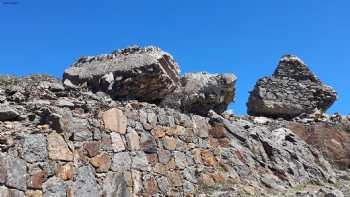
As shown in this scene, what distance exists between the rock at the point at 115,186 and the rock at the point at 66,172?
0.73 metres

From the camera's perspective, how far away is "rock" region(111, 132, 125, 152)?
859 centimetres

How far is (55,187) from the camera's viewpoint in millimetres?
7059

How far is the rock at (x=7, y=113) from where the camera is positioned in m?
7.19

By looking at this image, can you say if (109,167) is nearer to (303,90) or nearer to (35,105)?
(35,105)

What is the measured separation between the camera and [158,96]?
35.6ft

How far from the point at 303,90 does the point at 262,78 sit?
1.54m

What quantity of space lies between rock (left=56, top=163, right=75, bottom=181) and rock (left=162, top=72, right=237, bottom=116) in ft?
14.2

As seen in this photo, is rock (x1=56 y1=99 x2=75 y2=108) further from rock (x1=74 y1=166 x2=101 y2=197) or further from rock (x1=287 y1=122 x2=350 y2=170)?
rock (x1=287 y1=122 x2=350 y2=170)

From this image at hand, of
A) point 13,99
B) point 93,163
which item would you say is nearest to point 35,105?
point 13,99

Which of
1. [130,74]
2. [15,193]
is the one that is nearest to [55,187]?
[15,193]

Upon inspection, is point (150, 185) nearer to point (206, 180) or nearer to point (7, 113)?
point (206, 180)

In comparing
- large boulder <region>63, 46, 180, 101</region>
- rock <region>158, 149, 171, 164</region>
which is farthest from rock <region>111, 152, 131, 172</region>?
large boulder <region>63, 46, 180, 101</region>

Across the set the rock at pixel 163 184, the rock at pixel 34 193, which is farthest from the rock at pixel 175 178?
the rock at pixel 34 193

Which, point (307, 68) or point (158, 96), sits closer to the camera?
point (158, 96)
